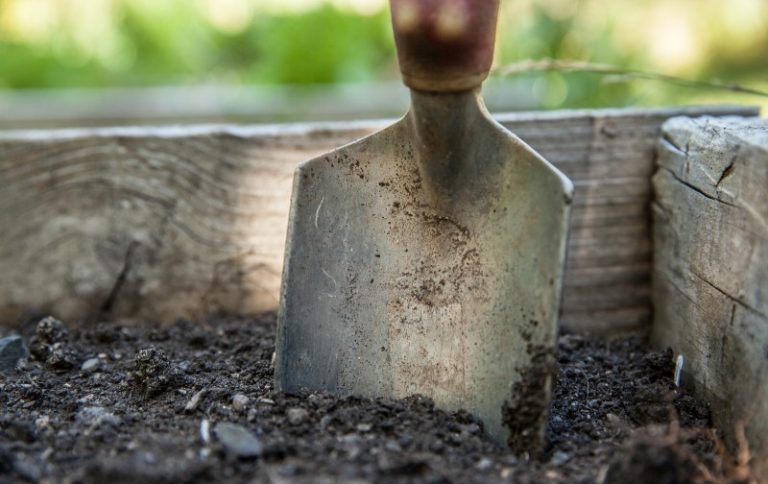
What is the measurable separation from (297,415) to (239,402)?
118 millimetres

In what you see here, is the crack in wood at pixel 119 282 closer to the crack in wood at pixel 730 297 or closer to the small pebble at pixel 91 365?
the small pebble at pixel 91 365

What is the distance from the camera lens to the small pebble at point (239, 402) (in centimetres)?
A: 152

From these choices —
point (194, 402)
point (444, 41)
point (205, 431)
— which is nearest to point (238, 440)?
point (205, 431)

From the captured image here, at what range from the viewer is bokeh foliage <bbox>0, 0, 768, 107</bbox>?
4.26 meters

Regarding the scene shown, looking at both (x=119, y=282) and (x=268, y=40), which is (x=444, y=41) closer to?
(x=119, y=282)

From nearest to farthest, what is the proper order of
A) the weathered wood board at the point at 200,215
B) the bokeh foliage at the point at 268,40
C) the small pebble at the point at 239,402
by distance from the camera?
the small pebble at the point at 239,402, the weathered wood board at the point at 200,215, the bokeh foliage at the point at 268,40

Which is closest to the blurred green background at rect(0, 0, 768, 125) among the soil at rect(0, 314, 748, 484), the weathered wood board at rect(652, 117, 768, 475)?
the weathered wood board at rect(652, 117, 768, 475)

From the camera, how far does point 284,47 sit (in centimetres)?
425

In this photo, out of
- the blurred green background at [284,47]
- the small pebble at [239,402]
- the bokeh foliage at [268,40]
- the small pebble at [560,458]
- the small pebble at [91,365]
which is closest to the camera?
the small pebble at [560,458]

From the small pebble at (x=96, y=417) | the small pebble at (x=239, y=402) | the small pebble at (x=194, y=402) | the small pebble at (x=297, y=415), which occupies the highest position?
the small pebble at (x=297, y=415)

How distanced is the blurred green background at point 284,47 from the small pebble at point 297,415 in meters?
2.11

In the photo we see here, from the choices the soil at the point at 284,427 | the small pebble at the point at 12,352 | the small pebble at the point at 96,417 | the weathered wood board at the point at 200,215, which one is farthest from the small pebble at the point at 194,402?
the weathered wood board at the point at 200,215

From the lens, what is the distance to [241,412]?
150 cm

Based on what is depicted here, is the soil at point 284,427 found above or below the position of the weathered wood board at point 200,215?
Result: below
